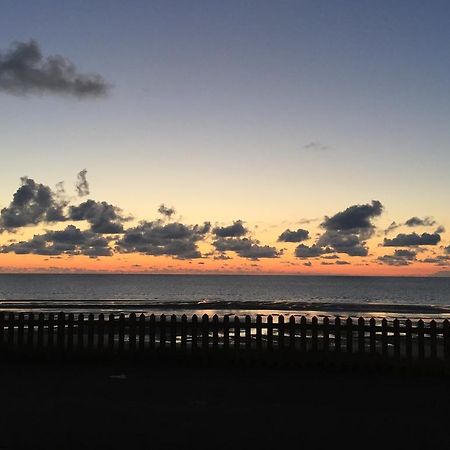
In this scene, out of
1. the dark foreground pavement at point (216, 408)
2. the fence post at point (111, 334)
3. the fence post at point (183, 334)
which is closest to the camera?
the dark foreground pavement at point (216, 408)

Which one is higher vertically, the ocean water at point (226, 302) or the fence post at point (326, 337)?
the fence post at point (326, 337)

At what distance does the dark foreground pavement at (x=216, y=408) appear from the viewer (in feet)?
23.9

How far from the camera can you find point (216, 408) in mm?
8977

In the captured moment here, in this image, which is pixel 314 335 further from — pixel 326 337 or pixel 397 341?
pixel 397 341

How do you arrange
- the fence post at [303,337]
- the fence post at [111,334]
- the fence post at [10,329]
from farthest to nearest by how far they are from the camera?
the fence post at [10,329] → the fence post at [111,334] → the fence post at [303,337]

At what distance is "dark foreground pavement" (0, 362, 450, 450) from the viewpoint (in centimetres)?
729

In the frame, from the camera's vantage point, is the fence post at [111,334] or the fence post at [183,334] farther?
the fence post at [111,334]

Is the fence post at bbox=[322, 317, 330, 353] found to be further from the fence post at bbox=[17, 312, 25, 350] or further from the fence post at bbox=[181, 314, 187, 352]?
the fence post at bbox=[17, 312, 25, 350]

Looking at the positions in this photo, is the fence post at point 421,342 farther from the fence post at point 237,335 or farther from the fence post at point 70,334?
the fence post at point 70,334

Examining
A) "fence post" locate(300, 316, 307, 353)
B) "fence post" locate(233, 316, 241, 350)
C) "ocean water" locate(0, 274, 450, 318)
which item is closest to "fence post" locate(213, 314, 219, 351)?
"fence post" locate(233, 316, 241, 350)

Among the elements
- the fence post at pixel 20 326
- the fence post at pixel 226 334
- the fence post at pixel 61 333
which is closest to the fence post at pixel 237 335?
the fence post at pixel 226 334

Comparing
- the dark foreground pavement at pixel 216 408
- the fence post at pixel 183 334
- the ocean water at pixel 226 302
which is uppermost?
the fence post at pixel 183 334

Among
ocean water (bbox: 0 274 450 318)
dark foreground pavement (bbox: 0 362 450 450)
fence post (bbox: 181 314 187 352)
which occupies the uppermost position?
fence post (bbox: 181 314 187 352)

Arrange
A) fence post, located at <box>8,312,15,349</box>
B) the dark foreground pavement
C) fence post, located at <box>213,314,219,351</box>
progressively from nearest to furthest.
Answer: the dark foreground pavement, fence post, located at <box>213,314,219,351</box>, fence post, located at <box>8,312,15,349</box>
